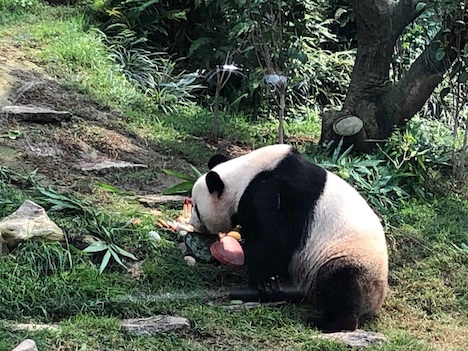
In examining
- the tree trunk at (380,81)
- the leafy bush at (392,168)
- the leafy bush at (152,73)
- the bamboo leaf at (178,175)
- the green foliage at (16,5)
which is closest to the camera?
the bamboo leaf at (178,175)

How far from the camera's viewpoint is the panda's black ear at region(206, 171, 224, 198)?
5105 mm

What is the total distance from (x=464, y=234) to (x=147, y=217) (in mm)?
2791

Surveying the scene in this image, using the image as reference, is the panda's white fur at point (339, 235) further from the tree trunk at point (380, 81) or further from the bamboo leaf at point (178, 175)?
the tree trunk at point (380, 81)

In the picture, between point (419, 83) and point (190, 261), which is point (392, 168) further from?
point (190, 261)

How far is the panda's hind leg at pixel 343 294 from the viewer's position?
15.2 feet

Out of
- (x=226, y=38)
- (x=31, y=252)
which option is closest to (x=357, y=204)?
(x=31, y=252)

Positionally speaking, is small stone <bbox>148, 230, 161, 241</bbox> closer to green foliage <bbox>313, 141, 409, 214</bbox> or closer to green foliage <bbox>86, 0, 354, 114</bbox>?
green foliage <bbox>313, 141, 409, 214</bbox>

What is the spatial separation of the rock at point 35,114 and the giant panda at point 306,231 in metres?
2.68

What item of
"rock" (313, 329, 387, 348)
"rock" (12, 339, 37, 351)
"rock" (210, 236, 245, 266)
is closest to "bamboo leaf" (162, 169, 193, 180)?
"rock" (210, 236, 245, 266)

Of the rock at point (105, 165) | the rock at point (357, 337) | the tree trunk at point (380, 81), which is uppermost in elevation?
the tree trunk at point (380, 81)

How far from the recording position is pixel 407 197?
6836 mm

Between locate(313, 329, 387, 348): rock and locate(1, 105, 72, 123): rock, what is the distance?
12.9ft

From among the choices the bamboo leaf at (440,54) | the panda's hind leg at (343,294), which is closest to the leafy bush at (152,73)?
the bamboo leaf at (440,54)

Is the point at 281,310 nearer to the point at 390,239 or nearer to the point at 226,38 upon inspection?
the point at 390,239
